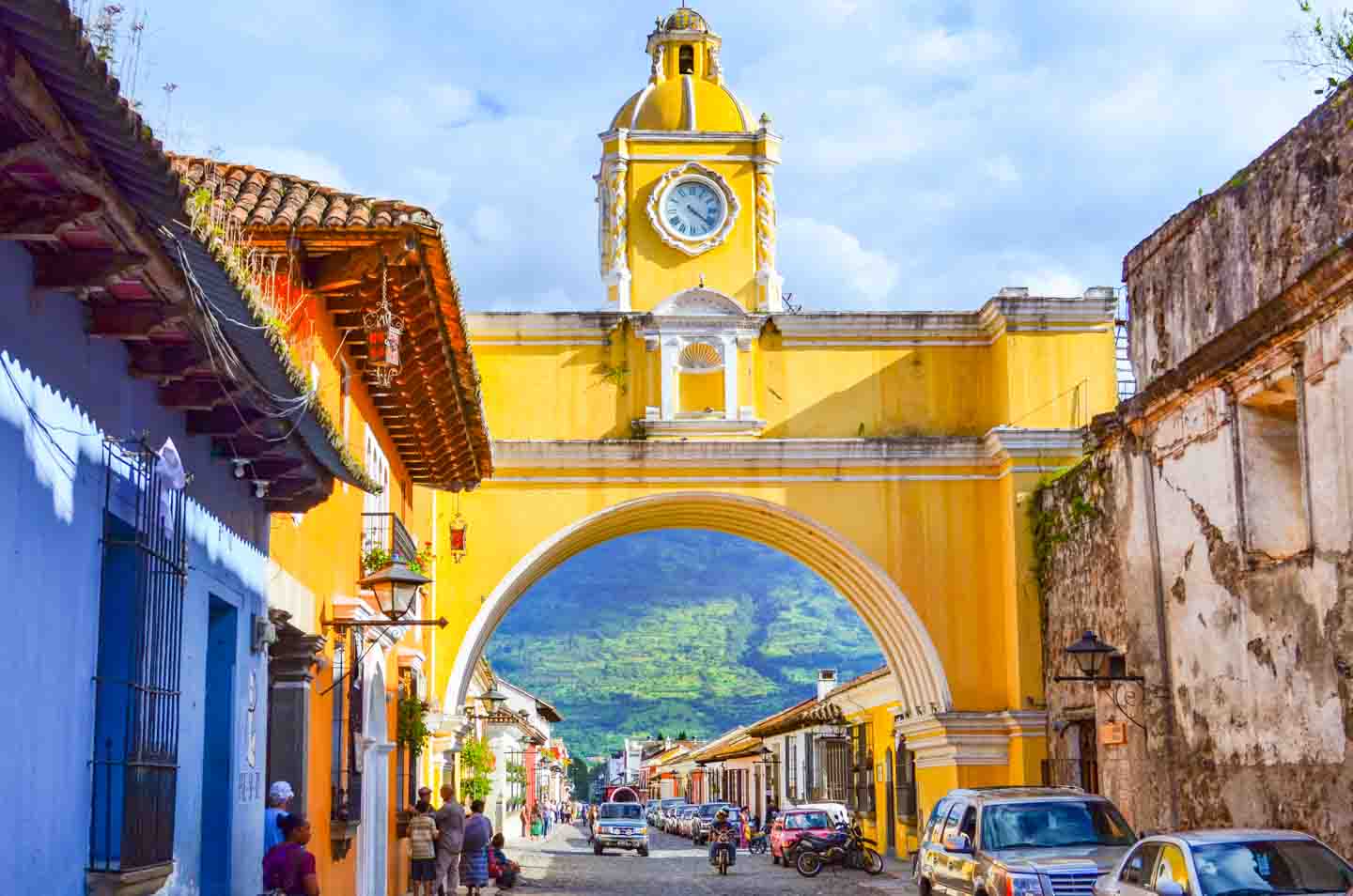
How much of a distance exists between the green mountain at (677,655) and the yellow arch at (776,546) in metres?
116

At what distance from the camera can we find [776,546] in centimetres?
2956

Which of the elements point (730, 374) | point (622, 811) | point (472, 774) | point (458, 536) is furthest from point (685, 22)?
point (622, 811)

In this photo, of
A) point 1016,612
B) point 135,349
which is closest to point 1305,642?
point 135,349

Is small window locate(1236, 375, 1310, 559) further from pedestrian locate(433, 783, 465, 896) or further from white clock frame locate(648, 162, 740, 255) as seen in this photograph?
white clock frame locate(648, 162, 740, 255)

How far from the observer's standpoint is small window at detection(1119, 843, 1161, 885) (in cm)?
1036

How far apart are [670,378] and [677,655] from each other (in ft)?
499

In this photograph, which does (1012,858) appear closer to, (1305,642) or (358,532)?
(1305,642)

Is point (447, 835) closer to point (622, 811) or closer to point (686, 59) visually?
point (686, 59)

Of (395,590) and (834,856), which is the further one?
(834,856)

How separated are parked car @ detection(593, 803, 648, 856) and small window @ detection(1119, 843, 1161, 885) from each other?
97.8 feet

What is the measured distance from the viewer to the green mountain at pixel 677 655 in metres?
156

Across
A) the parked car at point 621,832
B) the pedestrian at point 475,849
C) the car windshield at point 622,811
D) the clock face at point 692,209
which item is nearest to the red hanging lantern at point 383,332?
the pedestrian at point 475,849

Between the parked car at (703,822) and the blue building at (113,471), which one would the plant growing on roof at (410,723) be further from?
the parked car at (703,822)

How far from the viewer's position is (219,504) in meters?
9.87
